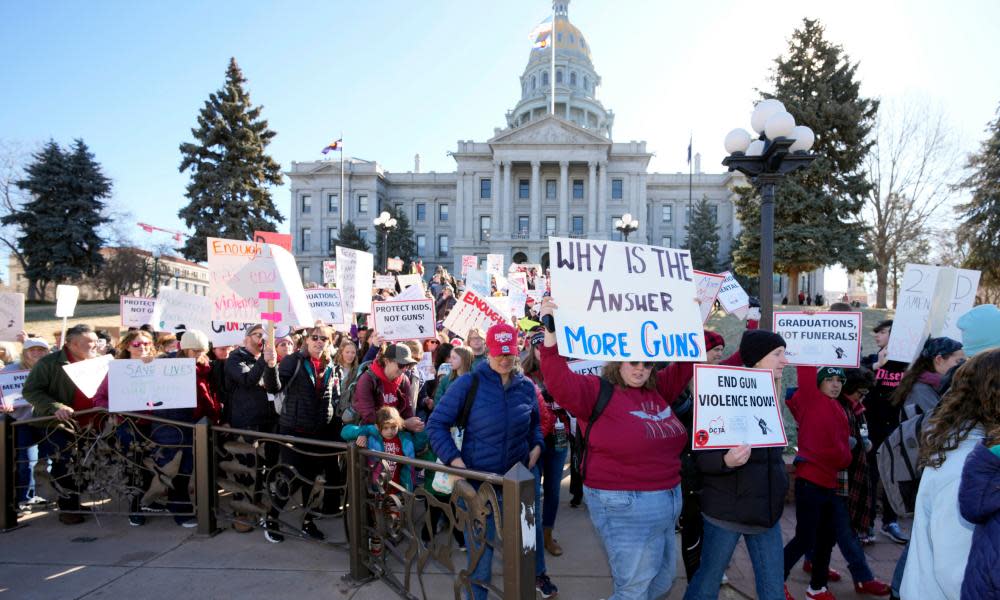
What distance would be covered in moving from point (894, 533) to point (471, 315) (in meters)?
5.11

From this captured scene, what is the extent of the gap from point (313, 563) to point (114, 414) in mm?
2786

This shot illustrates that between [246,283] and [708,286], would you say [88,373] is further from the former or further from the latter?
[708,286]

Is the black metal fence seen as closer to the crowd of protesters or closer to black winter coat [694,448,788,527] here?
A: the crowd of protesters

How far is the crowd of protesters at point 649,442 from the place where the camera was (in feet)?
7.29

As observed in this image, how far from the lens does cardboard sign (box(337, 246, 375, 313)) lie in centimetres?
857

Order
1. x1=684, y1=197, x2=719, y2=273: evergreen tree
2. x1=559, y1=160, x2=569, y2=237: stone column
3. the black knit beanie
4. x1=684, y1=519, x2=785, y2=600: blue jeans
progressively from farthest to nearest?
x1=559, y1=160, x2=569, y2=237: stone column < x1=684, y1=197, x2=719, y2=273: evergreen tree < the black knit beanie < x1=684, y1=519, x2=785, y2=600: blue jeans

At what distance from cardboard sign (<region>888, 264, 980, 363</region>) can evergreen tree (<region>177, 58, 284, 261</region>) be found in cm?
3470

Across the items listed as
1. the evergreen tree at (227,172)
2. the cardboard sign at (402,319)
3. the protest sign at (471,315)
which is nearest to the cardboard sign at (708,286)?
the protest sign at (471,315)

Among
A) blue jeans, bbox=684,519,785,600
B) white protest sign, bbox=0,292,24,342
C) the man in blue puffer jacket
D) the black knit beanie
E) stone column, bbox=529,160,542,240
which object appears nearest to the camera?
blue jeans, bbox=684,519,785,600

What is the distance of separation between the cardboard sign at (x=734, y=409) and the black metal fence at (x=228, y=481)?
1766 millimetres

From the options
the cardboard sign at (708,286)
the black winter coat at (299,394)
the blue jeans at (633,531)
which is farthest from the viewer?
the cardboard sign at (708,286)

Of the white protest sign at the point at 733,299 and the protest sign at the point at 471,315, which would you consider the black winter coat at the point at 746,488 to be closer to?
the protest sign at the point at 471,315

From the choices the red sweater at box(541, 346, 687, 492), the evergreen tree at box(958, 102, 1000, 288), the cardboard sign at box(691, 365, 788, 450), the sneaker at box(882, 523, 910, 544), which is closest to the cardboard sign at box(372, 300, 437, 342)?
the red sweater at box(541, 346, 687, 492)

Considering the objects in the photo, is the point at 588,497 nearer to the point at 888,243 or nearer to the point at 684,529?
the point at 684,529
